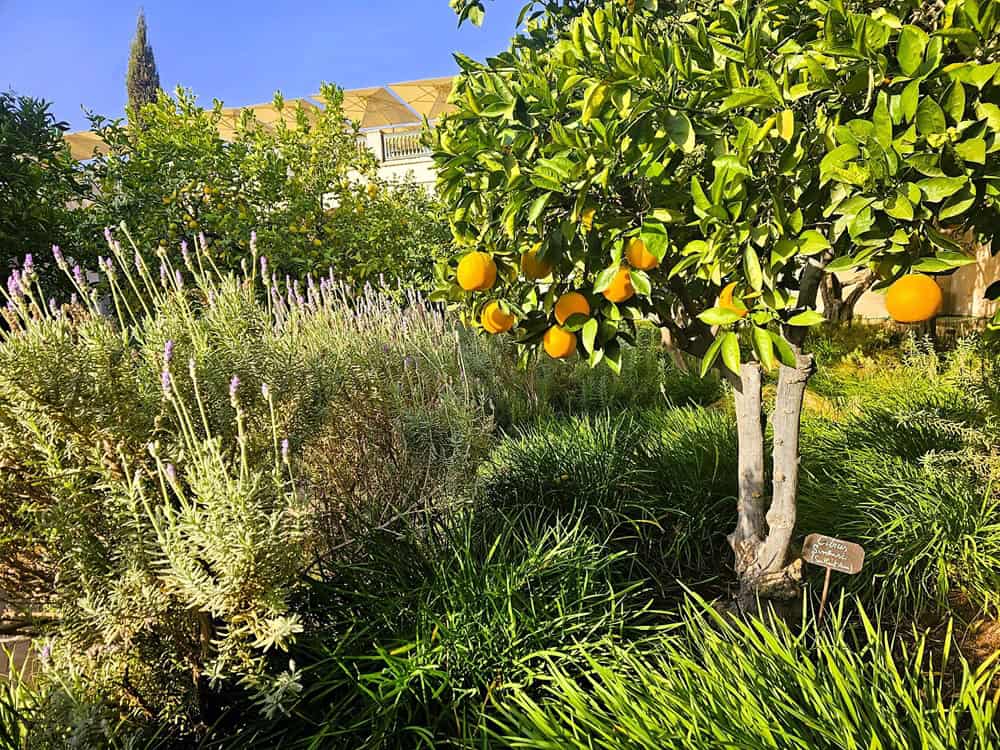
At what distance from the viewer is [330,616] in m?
2.13

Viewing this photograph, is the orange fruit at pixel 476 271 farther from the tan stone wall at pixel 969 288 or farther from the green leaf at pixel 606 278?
the tan stone wall at pixel 969 288

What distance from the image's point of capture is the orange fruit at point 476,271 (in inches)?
68.0

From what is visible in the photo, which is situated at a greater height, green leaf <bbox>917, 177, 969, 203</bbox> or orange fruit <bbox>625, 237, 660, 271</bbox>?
green leaf <bbox>917, 177, 969, 203</bbox>

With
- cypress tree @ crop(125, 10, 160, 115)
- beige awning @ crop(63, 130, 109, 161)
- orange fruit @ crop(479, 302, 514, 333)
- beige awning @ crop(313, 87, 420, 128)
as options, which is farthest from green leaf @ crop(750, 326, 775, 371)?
cypress tree @ crop(125, 10, 160, 115)

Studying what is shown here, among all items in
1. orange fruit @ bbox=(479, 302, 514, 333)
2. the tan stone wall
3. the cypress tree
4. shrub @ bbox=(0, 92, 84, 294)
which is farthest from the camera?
the cypress tree

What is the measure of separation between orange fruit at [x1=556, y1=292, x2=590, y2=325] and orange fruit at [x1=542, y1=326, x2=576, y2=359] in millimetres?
30

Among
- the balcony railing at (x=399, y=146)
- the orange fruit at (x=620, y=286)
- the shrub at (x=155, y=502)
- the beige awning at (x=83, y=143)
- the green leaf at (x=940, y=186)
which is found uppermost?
the beige awning at (x=83, y=143)

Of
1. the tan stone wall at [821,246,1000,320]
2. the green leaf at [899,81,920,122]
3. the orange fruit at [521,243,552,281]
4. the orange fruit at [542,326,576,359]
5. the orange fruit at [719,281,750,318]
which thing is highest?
the green leaf at [899,81,920,122]

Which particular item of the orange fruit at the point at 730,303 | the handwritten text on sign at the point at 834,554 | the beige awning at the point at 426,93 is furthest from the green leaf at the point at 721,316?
the beige awning at the point at 426,93

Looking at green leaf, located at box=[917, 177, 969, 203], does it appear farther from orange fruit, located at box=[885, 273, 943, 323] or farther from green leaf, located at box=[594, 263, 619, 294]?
green leaf, located at box=[594, 263, 619, 294]

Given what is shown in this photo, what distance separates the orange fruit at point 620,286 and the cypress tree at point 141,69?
26.8 m

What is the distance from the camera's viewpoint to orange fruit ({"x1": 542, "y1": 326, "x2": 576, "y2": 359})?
1.75m

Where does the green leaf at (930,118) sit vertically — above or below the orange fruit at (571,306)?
above

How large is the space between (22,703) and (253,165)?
20.9ft
